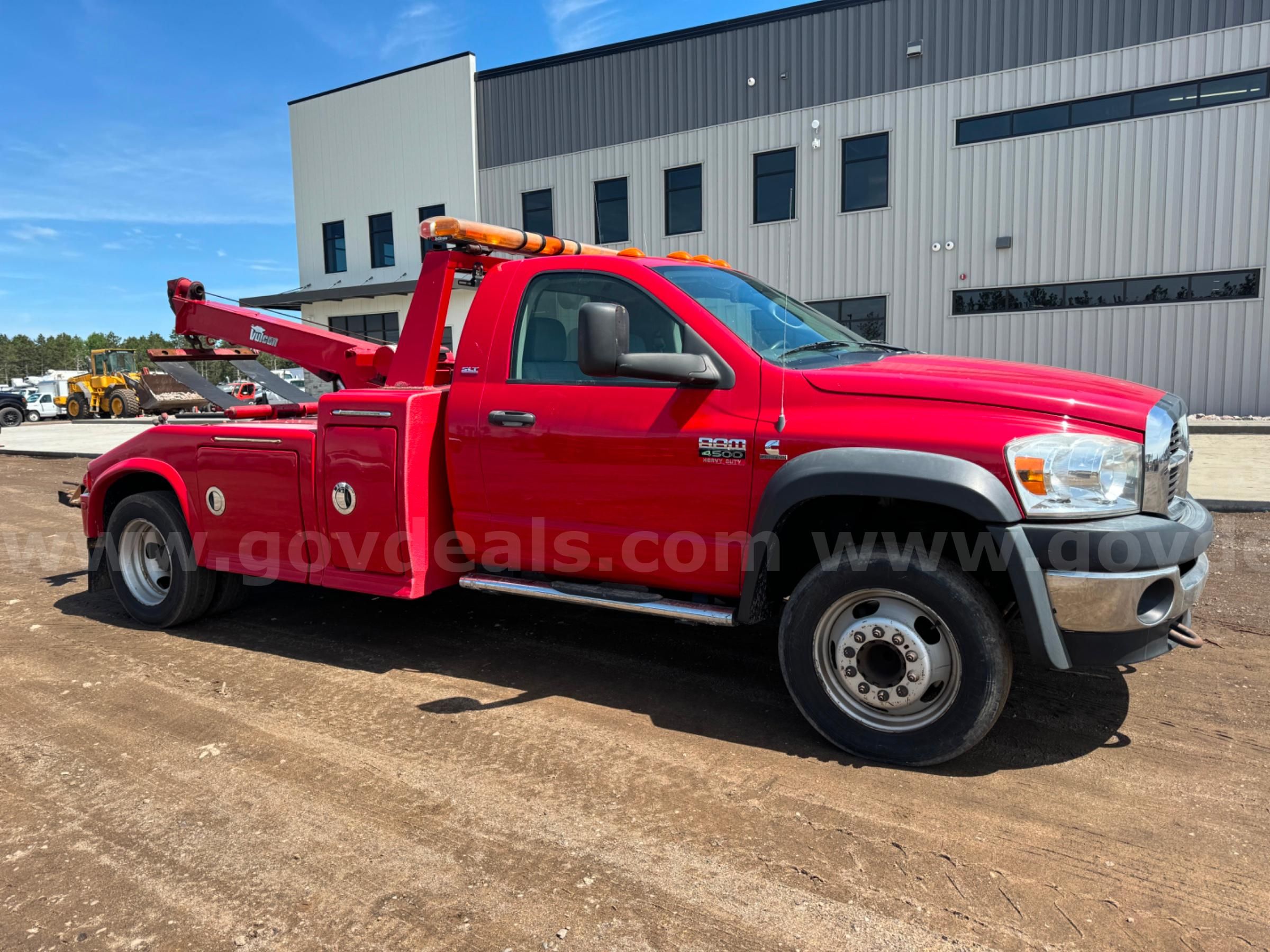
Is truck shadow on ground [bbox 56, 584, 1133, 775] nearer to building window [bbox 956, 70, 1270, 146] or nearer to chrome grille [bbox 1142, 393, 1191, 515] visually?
chrome grille [bbox 1142, 393, 1191, 515]

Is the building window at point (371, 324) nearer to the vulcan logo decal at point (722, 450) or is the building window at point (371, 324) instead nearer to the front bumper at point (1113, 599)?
the vulcan logo decal at point (722, 450)

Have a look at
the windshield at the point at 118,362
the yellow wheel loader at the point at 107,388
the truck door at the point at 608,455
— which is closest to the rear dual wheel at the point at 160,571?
the truck door at the point at 608,455

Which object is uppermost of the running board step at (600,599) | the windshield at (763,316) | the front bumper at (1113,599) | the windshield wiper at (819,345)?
the windshield at (763,316)

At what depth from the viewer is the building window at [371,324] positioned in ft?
84.0

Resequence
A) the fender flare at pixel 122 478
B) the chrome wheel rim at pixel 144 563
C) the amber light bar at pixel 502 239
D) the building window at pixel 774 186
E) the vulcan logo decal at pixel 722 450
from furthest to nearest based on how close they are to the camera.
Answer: the building window at pixel 774 186, the chrome wheel rim at pixel 144 563, the fender flare at pixel 122 478, the amber light bar at pixel 502 239, the vulcan logo decal at pixel 722 450

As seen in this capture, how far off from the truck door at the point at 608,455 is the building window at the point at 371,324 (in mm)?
21837

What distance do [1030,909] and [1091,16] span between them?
63.0 feet

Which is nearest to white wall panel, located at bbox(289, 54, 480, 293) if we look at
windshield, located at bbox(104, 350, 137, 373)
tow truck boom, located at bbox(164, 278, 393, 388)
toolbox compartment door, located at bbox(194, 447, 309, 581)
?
windshield, located at bbox(104, 350, 137, 373)

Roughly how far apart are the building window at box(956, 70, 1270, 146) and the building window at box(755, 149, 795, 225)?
12.3 feet

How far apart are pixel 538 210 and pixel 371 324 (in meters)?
6.64

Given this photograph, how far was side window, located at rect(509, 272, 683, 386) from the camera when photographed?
3924mm

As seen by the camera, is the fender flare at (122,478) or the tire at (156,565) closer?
the fender flare at (122,478)

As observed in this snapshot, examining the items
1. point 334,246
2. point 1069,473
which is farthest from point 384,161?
point 1069,473

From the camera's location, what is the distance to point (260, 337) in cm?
604
